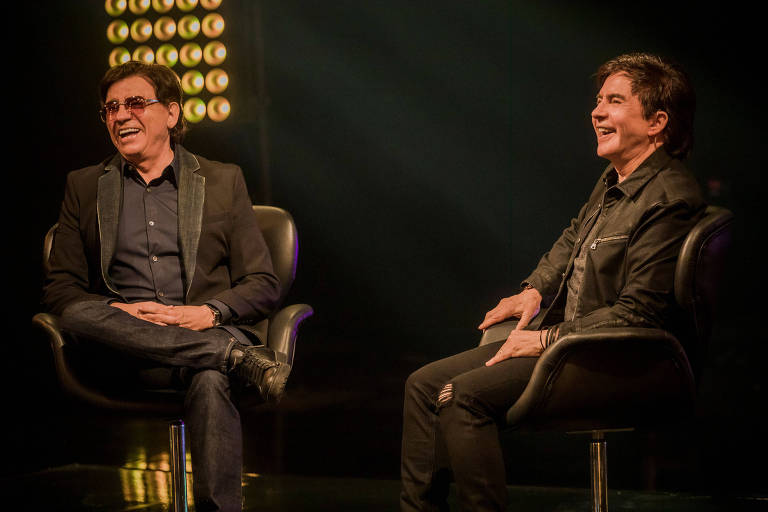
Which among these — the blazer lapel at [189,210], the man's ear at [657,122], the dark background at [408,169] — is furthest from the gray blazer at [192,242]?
the dark background at [408,169]

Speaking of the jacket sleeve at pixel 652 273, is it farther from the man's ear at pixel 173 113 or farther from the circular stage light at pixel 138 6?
the circular stage light at pixel 138 6

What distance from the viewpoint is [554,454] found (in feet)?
12.0

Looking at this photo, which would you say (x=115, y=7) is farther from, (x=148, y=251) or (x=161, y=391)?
(x=161, y=391)

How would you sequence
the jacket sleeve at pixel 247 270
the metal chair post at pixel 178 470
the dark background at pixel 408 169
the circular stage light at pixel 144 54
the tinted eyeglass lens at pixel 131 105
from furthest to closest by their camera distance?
1. the circular stage light at pixel 144 54
2. the dark background at pixel 408 169
3. the tinted eyeglass lens at pixel 131 105
4. the jacket sleeve at pixel 247 270
5. the metal chair post at pixel 178 470

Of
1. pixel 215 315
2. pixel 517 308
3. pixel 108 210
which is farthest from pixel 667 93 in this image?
pixel 108 210

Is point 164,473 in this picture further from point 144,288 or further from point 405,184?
point 405,184

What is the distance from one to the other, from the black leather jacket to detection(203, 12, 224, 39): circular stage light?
258 cm

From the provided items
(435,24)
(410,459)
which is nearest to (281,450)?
(410,459)

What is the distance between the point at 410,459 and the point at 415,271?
2.14m

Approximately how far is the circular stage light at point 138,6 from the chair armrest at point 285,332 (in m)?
2.46

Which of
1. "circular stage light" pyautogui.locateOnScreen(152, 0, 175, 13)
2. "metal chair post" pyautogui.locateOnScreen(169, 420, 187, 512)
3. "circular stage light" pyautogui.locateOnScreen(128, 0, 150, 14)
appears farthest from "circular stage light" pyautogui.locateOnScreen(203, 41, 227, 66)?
"metal chair post" pyautogui.locateOnScreen(169, 420, 187, 512)

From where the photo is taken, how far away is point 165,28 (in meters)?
4.45

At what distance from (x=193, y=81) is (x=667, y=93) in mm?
2775

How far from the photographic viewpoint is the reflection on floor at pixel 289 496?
3090mm
